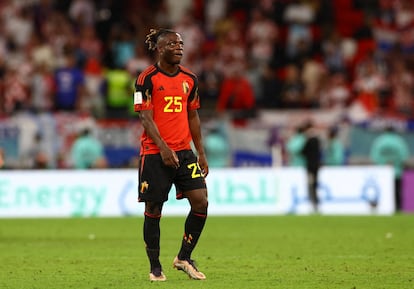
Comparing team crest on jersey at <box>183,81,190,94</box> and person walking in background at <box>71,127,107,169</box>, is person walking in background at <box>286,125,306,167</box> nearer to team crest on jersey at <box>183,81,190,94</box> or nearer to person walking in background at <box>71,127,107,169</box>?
person walking in background at <box>71,127,107,169</box>

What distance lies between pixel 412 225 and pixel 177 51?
32.3ft

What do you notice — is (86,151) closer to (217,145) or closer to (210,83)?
(217,145)

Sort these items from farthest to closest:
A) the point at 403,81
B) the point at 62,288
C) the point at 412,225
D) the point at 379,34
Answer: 1. the point at 379,34
2. the point at 403,81
3. the point at 412,225
4. the point at 62,288

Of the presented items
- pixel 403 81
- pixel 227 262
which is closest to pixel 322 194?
pixel 403 81

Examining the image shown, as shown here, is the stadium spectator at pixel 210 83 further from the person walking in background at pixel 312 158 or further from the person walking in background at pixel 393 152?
the person walking in background at pixel 393 152

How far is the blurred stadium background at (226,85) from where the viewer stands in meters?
23.7

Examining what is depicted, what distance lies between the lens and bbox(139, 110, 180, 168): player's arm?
10445 millimetres

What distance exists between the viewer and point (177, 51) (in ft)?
34.9

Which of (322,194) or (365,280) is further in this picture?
(322,194)

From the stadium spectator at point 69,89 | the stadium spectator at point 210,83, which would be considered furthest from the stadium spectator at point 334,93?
the stadium spectator at point 69,89

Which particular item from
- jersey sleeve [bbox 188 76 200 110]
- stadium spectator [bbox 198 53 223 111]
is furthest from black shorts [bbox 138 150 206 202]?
stadium spectator [bbox 198 53 223 111]

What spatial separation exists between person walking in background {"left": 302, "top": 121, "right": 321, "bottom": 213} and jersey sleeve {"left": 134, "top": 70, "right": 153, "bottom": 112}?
13103 millimetres

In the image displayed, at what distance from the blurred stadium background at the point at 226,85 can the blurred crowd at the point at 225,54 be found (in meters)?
0.03

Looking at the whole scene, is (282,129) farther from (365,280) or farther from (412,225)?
(365,280)
